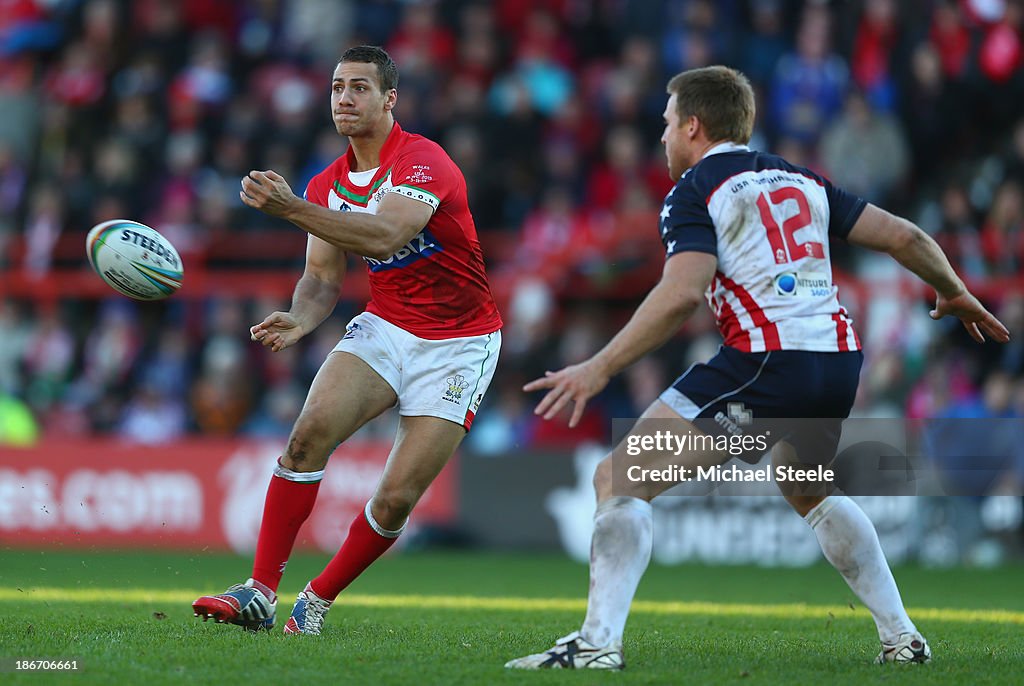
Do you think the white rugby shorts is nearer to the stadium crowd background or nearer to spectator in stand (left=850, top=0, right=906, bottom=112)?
the stadium crowd background

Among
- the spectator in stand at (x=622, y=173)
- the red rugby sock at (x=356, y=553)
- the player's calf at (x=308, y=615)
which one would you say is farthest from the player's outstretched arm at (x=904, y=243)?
the spectator in stand at (x=622, y=173)

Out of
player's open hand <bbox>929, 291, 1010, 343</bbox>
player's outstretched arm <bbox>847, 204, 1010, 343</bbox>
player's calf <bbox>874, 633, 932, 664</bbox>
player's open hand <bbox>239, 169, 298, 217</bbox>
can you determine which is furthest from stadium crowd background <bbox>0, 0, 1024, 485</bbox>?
player's open hand <bbox>239, 169, 298, 217</bbox>

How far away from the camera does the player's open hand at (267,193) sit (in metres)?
5.90

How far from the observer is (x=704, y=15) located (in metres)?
16.1

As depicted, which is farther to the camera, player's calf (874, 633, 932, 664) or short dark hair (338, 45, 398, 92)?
short dark hair (338, 45, 398, 92)

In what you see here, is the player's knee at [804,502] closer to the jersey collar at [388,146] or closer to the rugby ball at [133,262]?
the jersey collar at [388,146]

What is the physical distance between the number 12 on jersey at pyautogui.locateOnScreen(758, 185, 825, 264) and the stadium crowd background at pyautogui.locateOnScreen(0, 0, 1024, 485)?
7857 millimetres

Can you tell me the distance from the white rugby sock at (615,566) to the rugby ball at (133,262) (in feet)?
8.94

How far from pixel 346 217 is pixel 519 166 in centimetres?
969

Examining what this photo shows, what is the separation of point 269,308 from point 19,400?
3.09m

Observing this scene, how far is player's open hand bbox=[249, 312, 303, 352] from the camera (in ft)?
21.4

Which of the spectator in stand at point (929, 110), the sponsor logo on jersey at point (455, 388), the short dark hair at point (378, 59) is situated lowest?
the sponsor logo on jersey at point (455, 388)

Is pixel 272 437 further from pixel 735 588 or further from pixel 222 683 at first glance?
pixel 222 683

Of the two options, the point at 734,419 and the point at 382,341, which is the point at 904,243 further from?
the point at 382,341
